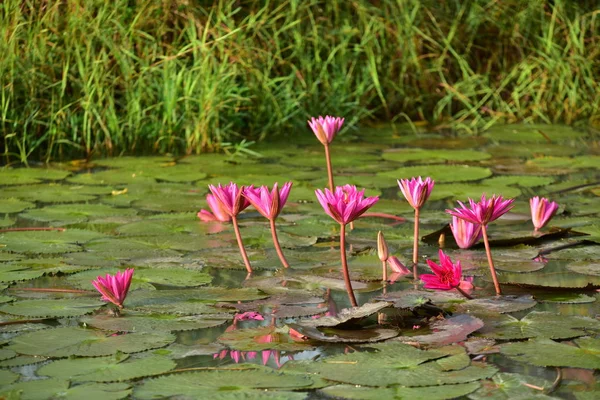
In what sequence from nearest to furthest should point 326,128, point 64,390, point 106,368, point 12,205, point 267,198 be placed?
point 64,390 → point 106,368 → point 267,198 → point 326,128 → point 12,205

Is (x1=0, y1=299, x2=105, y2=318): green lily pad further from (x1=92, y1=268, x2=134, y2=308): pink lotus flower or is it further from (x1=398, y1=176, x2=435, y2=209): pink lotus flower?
(x1=398, y1=176, x2=435, y2=209): pink lotus flower

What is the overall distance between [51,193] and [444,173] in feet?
5.29

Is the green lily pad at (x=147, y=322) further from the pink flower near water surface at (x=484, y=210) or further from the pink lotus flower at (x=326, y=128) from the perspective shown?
the pink lotus flower at (x=326, y=128)

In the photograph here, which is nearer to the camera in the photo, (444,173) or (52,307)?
(52,307)

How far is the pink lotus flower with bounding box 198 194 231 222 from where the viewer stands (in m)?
3.53

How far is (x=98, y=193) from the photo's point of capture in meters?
4.10

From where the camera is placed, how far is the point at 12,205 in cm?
382

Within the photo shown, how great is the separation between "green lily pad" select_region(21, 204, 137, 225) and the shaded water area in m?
0.01

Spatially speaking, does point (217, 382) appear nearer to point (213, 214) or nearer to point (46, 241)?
point (46, 241)

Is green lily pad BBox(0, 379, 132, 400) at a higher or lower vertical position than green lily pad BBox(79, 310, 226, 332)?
lower

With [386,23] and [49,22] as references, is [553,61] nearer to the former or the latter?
[386,23]

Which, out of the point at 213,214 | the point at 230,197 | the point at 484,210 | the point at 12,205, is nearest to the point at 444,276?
the point at 484,210

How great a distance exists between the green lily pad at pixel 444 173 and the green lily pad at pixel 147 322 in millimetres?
2113

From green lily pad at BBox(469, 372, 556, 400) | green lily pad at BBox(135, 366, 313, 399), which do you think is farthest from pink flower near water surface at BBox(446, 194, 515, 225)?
green lily pad at BBox(135, 366, 313, 399)
